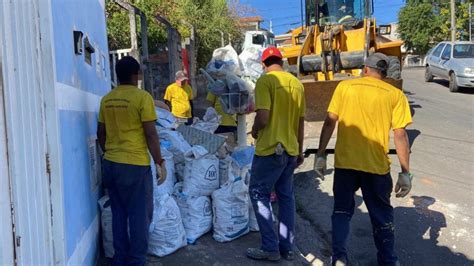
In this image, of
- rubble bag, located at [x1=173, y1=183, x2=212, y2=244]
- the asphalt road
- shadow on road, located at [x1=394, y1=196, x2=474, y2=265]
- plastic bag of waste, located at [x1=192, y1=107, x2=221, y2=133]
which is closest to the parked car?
the asphalt road

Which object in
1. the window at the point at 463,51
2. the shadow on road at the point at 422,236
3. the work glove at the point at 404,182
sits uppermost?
the window at the point at 463,51

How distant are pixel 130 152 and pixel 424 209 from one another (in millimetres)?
3721

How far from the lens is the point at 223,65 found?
19.5 ft

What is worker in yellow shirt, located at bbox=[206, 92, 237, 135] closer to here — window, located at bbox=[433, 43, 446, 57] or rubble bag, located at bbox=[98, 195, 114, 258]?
rubble bag, located at bbox=[98, 195, 114, 258]

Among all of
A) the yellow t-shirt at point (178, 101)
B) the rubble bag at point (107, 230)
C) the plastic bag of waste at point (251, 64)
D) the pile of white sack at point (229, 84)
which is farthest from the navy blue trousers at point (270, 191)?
the yellow t-shirt at point (178, 101)

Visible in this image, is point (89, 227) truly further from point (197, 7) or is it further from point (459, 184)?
point (197, 7)

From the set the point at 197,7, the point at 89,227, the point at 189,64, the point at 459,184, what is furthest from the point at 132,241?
the point at 197,7

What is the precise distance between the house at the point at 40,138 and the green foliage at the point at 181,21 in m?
10.6

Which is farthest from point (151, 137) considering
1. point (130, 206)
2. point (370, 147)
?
point (370, 147)

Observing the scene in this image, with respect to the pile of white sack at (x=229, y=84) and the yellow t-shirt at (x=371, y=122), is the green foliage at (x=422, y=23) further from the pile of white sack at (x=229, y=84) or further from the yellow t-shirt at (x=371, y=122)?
the yellow t-shirt at (x=371, y=122)

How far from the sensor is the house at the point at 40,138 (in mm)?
2234

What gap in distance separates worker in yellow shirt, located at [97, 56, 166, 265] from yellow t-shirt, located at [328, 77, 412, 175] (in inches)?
65.5

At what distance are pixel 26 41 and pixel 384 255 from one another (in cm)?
335

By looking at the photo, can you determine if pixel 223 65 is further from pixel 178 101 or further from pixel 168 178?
pixel 178 101
